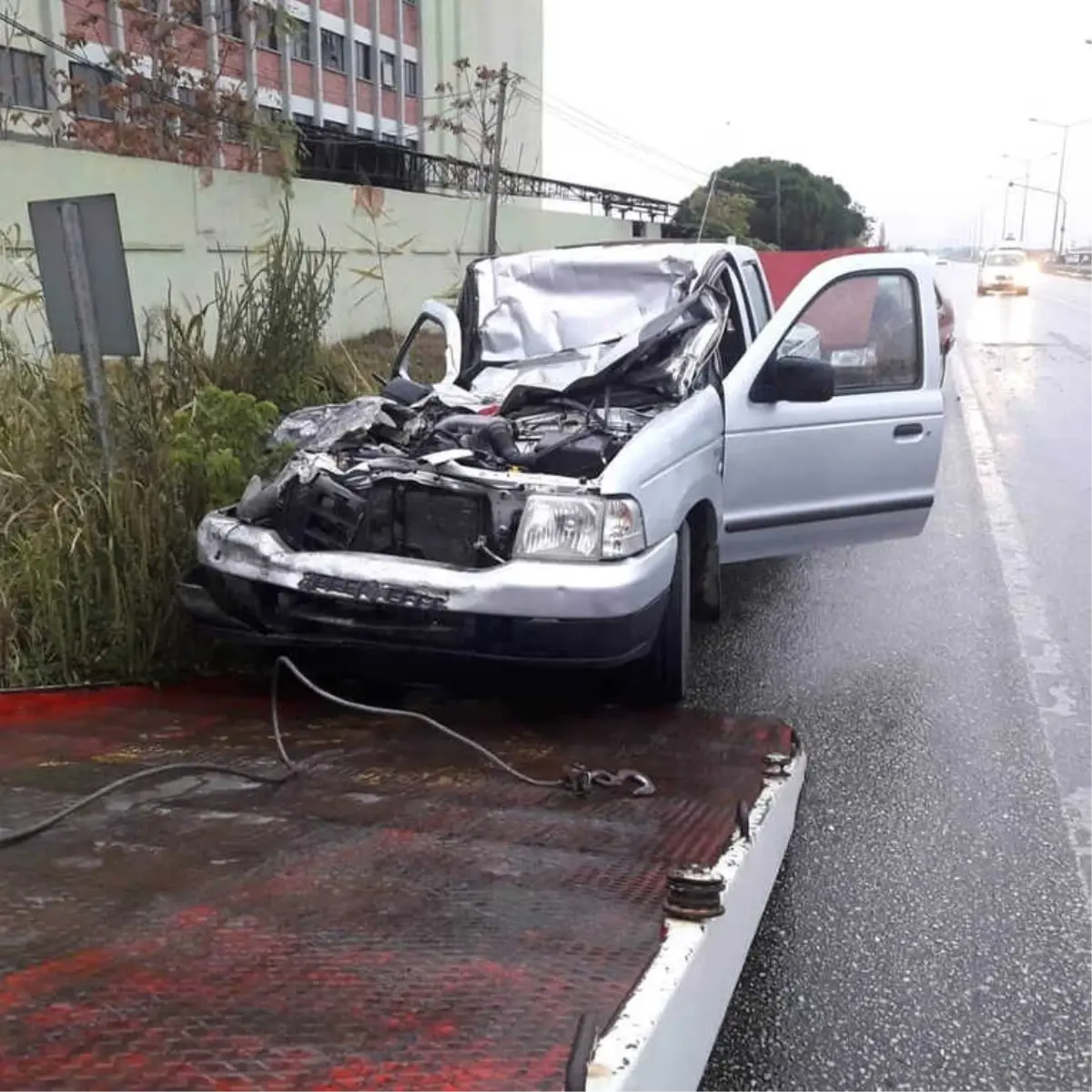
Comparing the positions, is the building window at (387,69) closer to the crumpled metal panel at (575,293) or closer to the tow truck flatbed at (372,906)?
the crumpled metal panel at (575,293)

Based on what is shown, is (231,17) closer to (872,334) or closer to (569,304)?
(569,304)

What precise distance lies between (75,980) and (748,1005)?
1.59 meters

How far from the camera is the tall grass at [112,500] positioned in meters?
4.52

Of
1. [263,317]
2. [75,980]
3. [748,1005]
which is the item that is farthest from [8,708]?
[263,317]

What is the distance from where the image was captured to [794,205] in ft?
139

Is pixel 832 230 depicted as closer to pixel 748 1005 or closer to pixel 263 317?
pixel 263 317

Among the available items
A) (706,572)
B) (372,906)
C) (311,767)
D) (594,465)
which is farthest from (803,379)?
(372,906)

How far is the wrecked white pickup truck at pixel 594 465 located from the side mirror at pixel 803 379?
0.01 meters

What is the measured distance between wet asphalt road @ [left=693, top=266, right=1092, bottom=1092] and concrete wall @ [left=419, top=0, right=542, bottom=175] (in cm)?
3563

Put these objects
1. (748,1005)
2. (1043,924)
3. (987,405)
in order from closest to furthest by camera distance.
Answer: (748,1005) → (1043,924) → (987,405)

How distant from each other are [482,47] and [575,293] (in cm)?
4181

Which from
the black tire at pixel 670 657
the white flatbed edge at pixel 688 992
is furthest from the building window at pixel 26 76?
the white flatbed edge at pixel 688 992

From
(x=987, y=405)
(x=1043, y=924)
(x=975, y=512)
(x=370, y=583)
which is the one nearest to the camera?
(x=1043, y=924)

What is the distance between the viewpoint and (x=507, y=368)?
5602 millimetres
